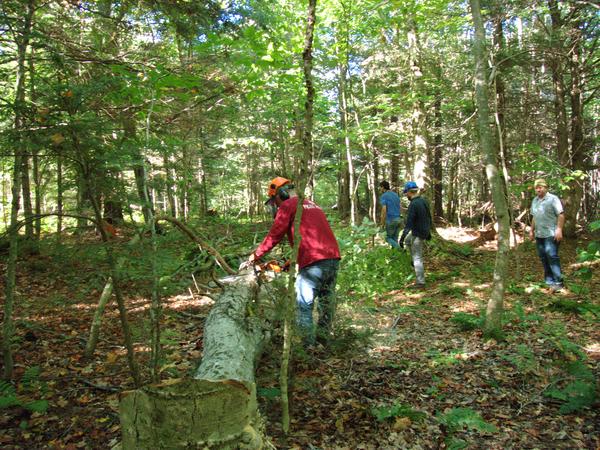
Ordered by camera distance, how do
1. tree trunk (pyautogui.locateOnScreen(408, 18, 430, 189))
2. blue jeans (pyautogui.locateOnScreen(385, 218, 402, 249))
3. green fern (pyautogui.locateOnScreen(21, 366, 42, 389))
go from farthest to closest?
1. tree trunk (pyautogui.locateOnScreen(408, 18, 430, 189))
2. blue jeans (pyautogui.locateOnScreen(385, 218, 402, 249))
3. green fern (pyautogui.locateOnScreen(21, 366, 42, 389))

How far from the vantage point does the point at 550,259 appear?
728 centimetres

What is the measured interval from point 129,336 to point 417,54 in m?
10.9

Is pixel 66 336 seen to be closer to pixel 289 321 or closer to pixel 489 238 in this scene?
pixel 289 321

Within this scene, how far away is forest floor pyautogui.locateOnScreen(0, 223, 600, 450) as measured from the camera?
3002 millimetres

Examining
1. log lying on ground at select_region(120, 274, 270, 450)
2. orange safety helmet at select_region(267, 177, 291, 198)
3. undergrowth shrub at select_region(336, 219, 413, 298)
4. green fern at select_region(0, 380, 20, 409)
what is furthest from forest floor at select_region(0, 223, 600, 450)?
orange safety helmet at select_region(267, 177, 291, 198)

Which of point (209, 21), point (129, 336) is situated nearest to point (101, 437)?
point (129, 336)

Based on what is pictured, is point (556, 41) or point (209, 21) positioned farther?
point (556, 41)

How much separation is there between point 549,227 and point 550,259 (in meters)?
0.63

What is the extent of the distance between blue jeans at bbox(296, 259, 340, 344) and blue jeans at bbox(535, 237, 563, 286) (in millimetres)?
5135

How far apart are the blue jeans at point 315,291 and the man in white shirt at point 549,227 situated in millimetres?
5107

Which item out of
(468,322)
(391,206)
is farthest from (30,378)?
(391,206)

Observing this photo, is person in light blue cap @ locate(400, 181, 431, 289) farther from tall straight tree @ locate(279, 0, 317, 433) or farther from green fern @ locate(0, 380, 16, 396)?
green fern @ locate(0, 380, 16, 396)

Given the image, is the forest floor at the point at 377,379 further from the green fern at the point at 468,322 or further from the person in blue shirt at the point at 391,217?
the person in blue shirt at the point at 391,217

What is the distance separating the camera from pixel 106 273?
276cm
